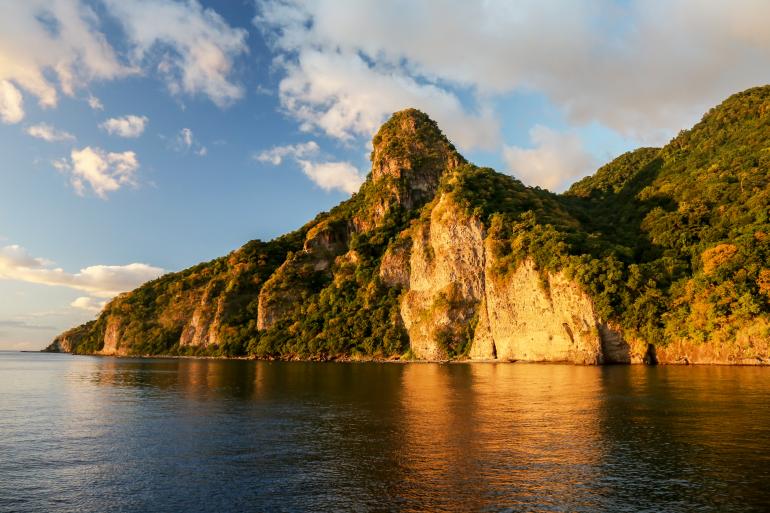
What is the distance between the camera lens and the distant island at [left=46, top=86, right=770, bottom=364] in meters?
87.8

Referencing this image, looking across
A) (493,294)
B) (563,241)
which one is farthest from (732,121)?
(493,294)

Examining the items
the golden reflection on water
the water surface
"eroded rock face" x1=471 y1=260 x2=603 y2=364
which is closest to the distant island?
"eroded rock face" x1=471 y1=260 x2=603 y2=364

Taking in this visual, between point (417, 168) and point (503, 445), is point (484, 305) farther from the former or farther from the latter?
point (503, 445)

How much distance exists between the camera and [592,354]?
93.8 m

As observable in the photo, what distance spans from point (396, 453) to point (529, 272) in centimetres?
9323

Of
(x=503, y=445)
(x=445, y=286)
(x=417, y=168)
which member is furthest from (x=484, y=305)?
(x=503, y=445)

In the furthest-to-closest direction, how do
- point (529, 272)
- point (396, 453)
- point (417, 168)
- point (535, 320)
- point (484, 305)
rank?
point (417, 168) < point (484, 305) < point (529, 272) < point (535, 320) < point (396, 453)

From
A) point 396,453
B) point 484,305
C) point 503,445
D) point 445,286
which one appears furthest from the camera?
point 445,286

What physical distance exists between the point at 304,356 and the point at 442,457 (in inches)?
5171

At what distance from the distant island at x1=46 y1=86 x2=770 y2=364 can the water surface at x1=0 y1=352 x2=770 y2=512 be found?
46.6 m

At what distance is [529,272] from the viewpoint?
367ft

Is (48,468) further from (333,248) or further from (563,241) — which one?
(333,248)

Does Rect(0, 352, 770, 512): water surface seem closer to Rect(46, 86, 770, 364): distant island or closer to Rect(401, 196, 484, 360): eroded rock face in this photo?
Rect(46, 86, 770, 364): distant island

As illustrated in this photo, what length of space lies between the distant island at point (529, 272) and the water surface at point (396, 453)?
153 ft
